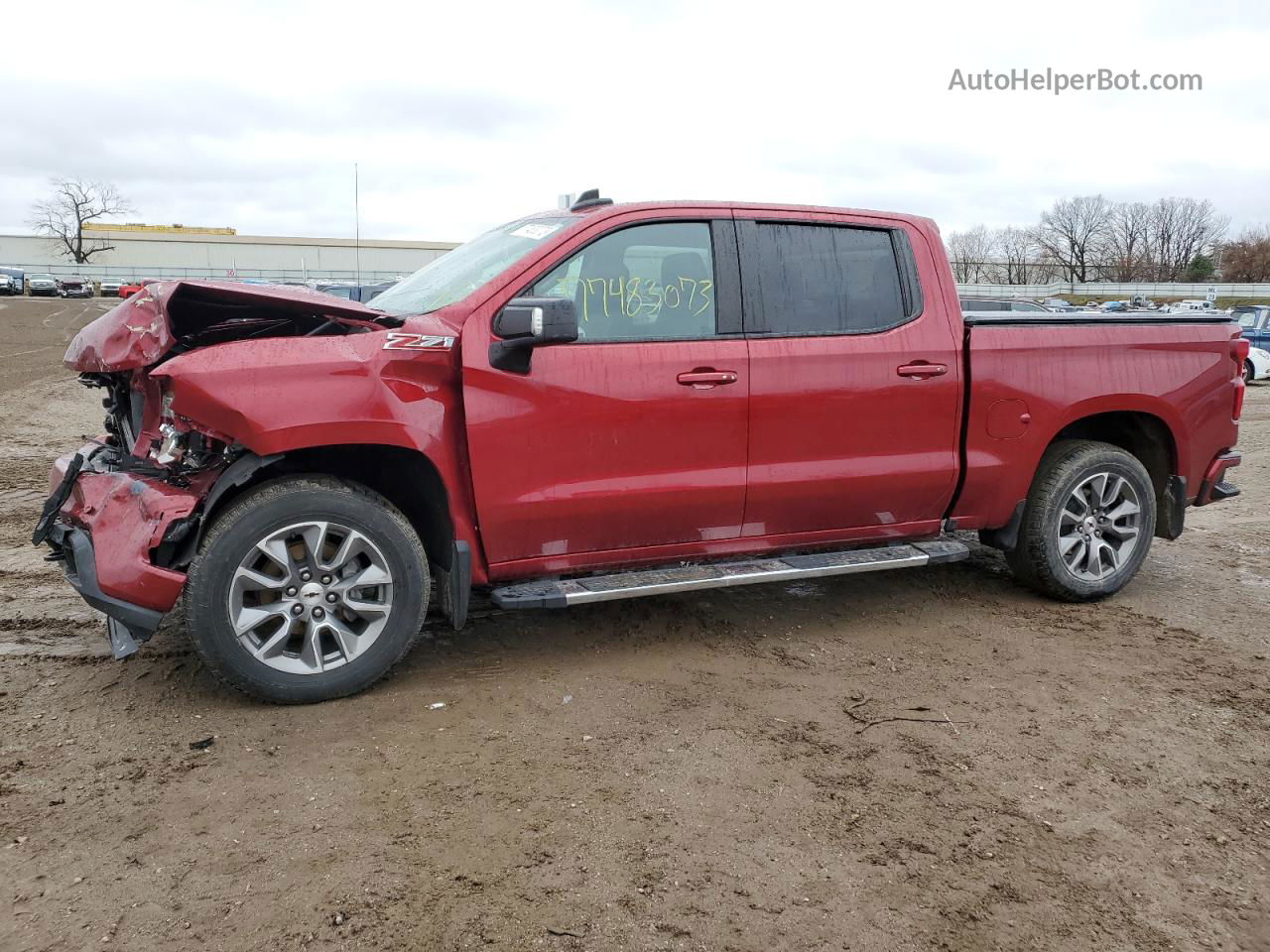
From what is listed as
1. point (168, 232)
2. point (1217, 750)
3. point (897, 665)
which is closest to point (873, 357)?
point (897, 665)

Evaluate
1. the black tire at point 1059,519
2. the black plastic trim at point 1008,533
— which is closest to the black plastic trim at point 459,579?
the black plastic trim at point 1008,533

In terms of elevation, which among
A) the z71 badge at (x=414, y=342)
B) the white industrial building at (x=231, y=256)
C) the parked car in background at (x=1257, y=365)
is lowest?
the parked car in background at (x=1257, y=365)

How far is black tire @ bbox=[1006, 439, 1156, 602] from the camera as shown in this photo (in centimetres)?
520

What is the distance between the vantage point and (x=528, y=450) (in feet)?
13.4

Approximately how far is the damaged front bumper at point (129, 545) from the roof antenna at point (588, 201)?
2.07 meters

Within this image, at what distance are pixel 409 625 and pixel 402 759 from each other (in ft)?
2.11

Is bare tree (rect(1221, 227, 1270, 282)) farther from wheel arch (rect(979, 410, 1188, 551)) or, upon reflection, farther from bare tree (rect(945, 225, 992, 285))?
wheel arch (rect(979, 410, 1188, 551))

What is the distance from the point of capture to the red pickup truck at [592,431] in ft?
12.4

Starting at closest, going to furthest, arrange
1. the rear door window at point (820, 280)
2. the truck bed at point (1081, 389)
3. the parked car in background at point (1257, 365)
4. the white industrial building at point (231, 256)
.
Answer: the rear door window at point (820, 280), the truck bed at point (1081, 389), the parked car in background at point (1257, 365), the white industrial building at point (231, 256)

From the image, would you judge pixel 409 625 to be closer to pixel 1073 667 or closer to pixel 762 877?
pixel 762 877

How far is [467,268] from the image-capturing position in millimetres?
4656

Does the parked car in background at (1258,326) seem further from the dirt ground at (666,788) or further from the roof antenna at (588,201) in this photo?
the roof antenna at (588,201)

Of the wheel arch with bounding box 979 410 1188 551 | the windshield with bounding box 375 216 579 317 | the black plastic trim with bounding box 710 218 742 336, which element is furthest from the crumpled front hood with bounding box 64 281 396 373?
the wheel arch with bounding box 979 410 1188 551

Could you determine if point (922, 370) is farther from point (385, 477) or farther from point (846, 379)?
point (385, 477)
